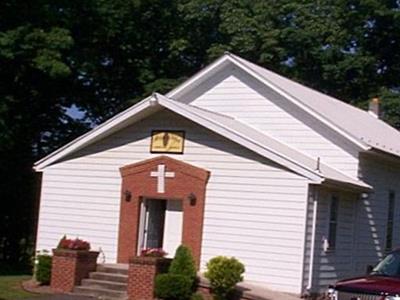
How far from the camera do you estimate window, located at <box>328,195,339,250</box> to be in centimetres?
2628

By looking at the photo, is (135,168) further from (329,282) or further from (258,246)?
(329,282)

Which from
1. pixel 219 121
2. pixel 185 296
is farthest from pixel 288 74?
pixel 185 296

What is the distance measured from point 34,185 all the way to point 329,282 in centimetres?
1769

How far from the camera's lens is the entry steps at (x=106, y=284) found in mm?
24484

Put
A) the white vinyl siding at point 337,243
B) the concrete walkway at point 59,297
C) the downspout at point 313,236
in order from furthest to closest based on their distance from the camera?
1. the white vinyl siding at point 337,243
2. the downspout at point 313,236
3. the concrete walkway at point 59,297

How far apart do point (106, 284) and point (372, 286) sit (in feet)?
34.1

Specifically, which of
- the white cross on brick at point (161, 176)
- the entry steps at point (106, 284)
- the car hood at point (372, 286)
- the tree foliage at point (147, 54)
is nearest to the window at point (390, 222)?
the white cross on brick at point (161, 176)

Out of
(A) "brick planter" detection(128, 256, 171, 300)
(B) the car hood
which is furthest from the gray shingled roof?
(B) the car hood

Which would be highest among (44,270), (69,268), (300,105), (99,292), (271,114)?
(300,105)

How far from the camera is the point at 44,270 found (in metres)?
26.1

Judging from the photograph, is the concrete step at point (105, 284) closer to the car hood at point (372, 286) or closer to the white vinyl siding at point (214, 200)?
the white vinyl siding at point (214, 200)

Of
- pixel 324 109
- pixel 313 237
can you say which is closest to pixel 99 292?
pixel 313 237

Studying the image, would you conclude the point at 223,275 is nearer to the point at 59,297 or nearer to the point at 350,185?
the point at 59,297

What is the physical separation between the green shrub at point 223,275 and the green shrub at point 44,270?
524 cm
